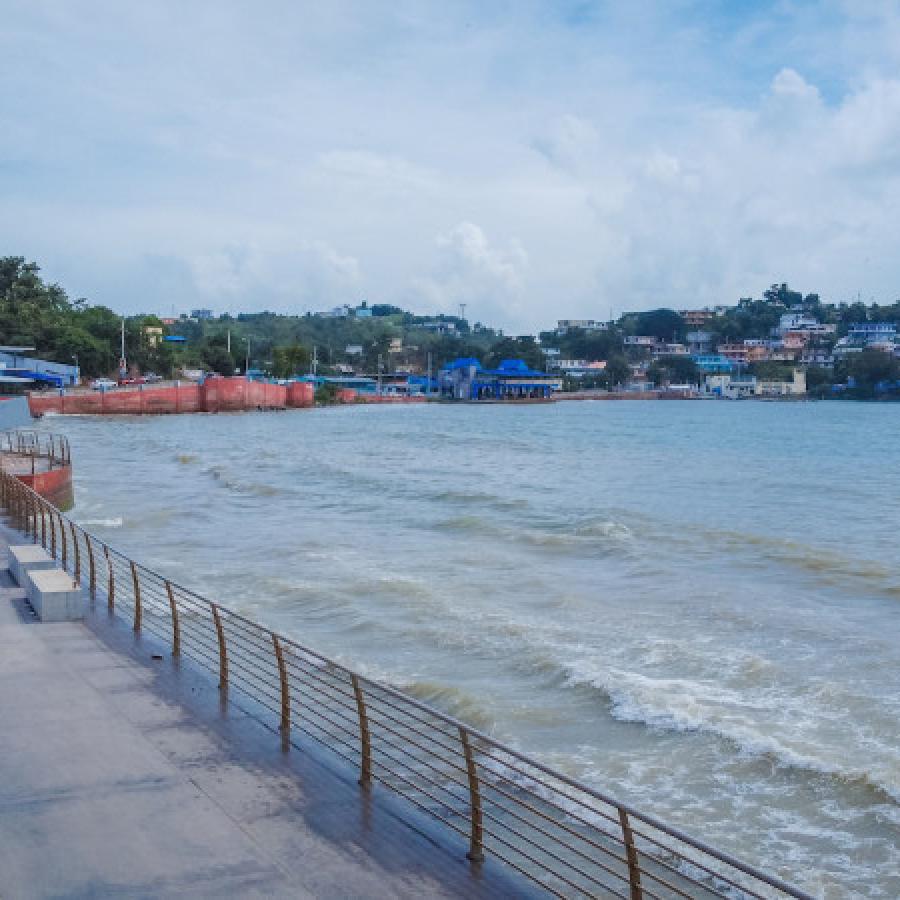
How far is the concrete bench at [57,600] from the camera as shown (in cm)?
1277

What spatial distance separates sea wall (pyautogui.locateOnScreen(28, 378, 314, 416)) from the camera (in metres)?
96.8

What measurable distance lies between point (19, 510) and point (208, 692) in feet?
41.0

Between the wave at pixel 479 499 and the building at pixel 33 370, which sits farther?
the building at pixel 33 370

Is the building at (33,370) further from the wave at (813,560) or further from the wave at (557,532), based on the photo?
the wave at (813,560)

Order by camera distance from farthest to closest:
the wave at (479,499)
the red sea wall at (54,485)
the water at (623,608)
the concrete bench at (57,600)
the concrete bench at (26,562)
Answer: the wave at (479,499)
the red sea wall at (54,485)
the concrete bench at (26,562)
the concrete bench at (57,600)
the water at (623,608)

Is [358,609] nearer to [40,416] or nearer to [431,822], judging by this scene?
[431,822]

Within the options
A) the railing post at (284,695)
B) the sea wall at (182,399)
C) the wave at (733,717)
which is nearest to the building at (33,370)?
the sea wall at (182,399)

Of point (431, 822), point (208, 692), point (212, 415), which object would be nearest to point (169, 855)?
point (431, 822)

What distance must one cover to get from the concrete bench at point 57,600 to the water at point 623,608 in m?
3.60

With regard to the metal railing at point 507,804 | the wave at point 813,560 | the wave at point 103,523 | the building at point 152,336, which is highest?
the building at point 152,336

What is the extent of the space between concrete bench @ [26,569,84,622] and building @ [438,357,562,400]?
176 metres

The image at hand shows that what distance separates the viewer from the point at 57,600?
12836mm

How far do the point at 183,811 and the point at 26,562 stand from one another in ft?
26.5

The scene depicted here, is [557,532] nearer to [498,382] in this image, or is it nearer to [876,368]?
[498,382]
